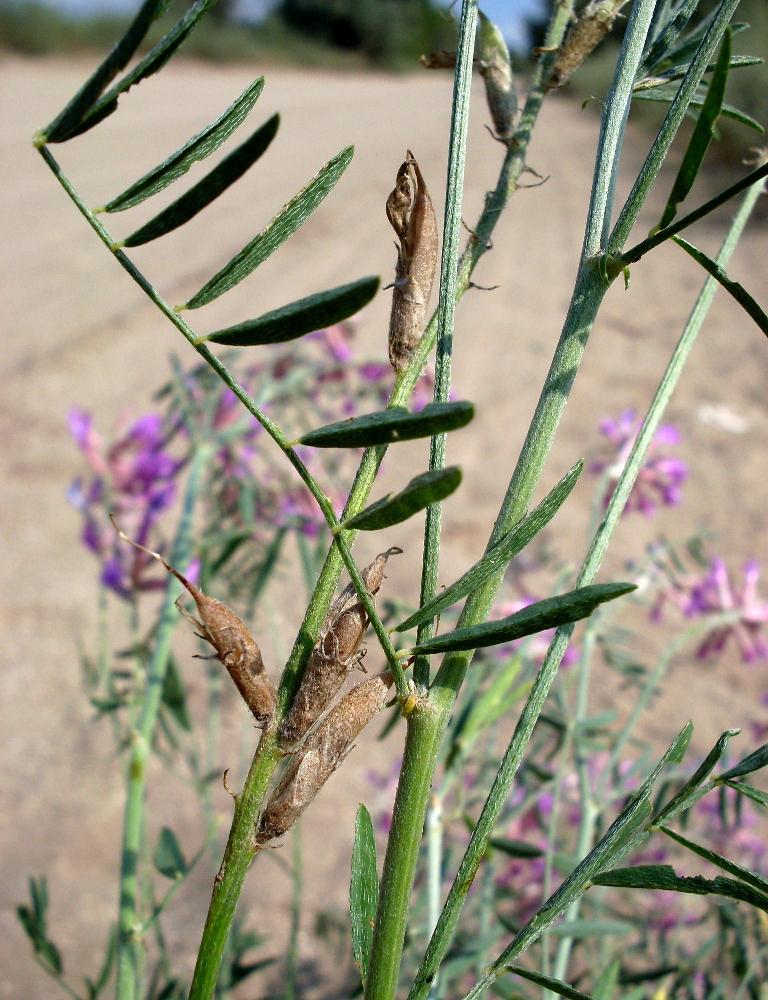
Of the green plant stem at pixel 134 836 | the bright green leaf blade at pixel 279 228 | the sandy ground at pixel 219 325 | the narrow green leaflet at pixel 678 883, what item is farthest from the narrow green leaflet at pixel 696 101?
the sandy ground at pixel 219 325

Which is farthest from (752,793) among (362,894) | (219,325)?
(219,325)

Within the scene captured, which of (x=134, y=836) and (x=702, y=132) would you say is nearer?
(x=702, y=132)

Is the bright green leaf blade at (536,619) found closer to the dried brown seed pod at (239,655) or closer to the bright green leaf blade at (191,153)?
the dried brown seed pod at (239,655)

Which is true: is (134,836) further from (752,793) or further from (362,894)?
(752,793)

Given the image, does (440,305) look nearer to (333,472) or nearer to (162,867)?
(162,867)

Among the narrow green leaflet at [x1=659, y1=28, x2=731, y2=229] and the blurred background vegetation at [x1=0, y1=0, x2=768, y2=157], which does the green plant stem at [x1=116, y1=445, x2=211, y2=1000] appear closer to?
the narrow green leaflet at [x1=659, y1=28, x2=731, y2=229]

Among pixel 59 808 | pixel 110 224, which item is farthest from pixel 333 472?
pixel 110 224
